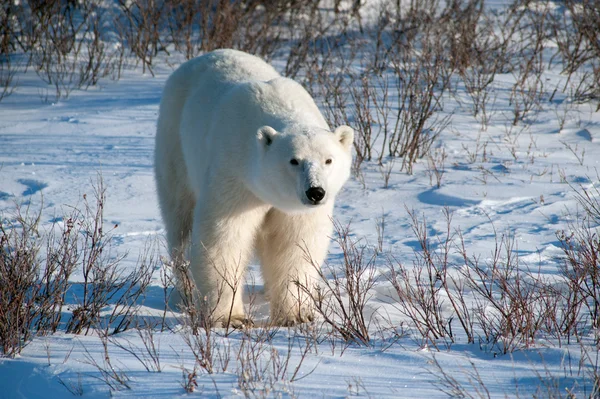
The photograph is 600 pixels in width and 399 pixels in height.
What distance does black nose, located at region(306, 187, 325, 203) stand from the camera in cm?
309

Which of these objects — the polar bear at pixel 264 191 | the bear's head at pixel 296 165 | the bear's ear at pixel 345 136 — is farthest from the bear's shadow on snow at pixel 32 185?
the bear's ear at pixel 345 136

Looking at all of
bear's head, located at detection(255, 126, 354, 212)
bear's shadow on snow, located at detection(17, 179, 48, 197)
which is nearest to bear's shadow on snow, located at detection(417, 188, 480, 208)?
bear's head, located at detection(255, 126, 354, 212)

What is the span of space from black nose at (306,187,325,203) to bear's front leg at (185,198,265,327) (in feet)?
1.78

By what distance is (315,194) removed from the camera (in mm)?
3092

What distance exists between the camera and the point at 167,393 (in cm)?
238

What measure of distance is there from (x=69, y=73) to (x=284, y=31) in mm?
3168

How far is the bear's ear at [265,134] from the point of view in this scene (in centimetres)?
330

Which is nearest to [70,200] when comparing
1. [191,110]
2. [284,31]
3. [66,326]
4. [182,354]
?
[191,110]

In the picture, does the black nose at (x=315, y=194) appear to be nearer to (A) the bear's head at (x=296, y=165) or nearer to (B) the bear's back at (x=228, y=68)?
(A) the bear's head at (x=296, y=165)

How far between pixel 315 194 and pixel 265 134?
1.43 ft

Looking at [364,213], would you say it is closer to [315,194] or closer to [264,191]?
[264,191]

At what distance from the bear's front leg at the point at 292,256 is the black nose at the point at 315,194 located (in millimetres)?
412

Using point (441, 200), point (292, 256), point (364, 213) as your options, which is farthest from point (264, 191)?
point (441, 200)

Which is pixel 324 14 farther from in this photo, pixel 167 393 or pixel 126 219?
pixel 167 393
